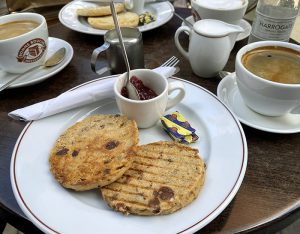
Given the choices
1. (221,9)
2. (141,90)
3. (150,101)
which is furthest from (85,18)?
(150,101)

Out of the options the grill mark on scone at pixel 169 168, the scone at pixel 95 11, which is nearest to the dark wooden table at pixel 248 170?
the grill mark on scone at pixel 169 168

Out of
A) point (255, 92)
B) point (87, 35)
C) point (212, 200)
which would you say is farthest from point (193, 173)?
point (87, 35)

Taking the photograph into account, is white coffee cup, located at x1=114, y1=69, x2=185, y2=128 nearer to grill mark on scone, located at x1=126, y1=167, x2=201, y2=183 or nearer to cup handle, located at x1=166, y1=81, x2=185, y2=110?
cup handle, located at x1=166, y1=81, x2=185, y2=110

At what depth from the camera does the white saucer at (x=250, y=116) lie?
0.99 metres

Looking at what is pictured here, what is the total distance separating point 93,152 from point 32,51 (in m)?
0.63

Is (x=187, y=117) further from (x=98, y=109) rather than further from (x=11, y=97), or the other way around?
(x=11, y=97)

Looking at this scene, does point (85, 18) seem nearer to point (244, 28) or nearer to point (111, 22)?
point (111, 22)

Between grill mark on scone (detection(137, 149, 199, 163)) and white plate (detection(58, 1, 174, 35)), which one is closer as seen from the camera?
grill mark on scone (detection(137, 149, 199, 163))

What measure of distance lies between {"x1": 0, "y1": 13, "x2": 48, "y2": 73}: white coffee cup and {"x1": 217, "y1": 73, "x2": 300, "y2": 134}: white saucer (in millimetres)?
760

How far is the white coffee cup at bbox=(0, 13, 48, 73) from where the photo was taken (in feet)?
3.81

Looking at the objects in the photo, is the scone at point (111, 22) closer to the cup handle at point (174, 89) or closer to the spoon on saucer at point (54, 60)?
the spoon on saucer at point (54, 60)

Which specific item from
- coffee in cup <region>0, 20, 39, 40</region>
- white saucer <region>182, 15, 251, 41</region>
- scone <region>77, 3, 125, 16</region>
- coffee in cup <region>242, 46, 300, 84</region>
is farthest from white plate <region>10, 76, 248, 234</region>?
scone <region>77, 3, 125, 16</region>

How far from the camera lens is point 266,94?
971mm

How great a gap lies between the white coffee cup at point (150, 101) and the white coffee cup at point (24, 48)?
0.45m
